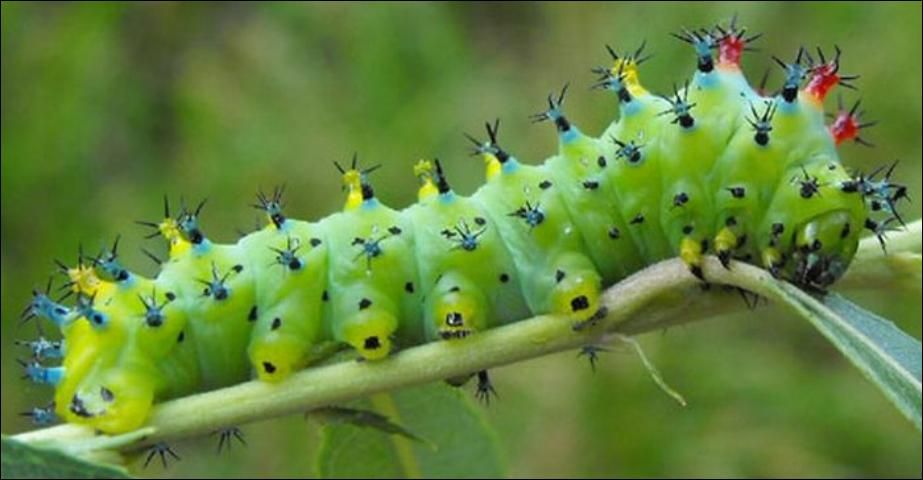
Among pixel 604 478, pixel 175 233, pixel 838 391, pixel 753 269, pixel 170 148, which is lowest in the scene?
pixel 753 269

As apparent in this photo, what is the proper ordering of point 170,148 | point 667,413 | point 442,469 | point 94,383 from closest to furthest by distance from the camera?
point 94,383
point 442,469
point 667,413
point 170,148

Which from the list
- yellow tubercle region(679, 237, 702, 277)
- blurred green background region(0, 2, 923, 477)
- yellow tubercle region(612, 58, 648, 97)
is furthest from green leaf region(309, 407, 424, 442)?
blurred green background region(0, 2, 923, 477)

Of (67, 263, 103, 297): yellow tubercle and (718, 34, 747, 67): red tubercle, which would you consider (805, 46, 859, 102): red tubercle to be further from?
(67, 263, 103, 297): yellow tubercle

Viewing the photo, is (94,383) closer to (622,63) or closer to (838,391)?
(622,63)

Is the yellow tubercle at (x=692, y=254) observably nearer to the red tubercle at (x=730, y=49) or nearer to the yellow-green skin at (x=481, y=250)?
the yellow-green skin at (x=481, y=250)

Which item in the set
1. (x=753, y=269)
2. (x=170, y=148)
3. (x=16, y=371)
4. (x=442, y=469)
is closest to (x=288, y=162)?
(x=170, y=148)

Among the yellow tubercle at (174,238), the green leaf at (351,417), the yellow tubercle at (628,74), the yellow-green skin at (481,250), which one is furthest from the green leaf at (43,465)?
the yellow tubercle at (628,74)

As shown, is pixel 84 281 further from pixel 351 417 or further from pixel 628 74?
pixel 628 74
